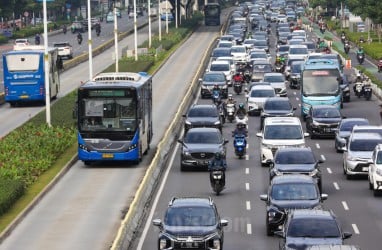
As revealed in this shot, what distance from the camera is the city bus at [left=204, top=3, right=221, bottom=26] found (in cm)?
17112

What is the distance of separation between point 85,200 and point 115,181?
4.52 metres

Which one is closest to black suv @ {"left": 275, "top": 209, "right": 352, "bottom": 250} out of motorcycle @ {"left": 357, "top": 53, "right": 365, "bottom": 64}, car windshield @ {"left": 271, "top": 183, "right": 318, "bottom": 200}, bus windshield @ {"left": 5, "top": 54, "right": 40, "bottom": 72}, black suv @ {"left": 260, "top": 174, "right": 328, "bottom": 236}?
black suv @ {"left": 260, "top": 174, "right": 328, "bottom": 236}

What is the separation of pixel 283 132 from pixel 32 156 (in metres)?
10.1

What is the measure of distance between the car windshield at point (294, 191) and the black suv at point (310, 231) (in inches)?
174

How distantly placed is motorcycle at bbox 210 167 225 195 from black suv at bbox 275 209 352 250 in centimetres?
1185

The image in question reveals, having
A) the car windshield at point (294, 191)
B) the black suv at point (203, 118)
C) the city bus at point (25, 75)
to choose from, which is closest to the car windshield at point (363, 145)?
the car windshield at point (294, 191)

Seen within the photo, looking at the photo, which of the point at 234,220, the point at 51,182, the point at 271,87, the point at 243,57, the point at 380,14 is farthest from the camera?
the point at 380,14

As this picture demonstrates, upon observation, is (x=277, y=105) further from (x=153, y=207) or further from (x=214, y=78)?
(x=153, y=207)

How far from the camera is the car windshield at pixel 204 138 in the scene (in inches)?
2010

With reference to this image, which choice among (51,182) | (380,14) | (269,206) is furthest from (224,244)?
(380,14)

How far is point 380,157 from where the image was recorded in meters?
44.0

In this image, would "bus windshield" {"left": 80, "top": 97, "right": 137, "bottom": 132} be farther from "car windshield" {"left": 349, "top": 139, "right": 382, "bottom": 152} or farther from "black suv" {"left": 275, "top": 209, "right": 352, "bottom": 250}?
"black suv" {"left": 275, "top": 209, "right": 352, "bottom": 250}

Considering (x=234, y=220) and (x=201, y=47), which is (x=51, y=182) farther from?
(x=201, y=47)

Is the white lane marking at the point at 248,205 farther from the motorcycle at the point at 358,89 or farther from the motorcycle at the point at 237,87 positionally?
the motorcycle at the point at 237,87
